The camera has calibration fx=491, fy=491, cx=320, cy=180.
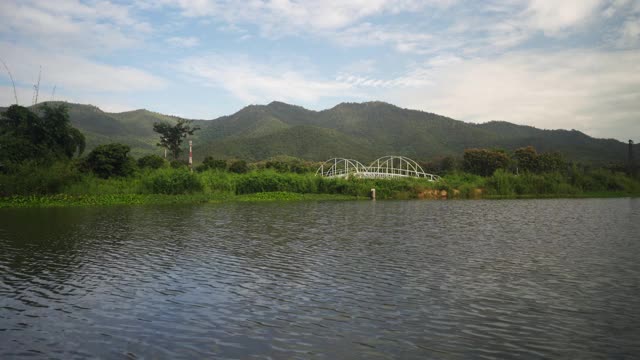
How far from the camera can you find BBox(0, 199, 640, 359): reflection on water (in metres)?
8.75

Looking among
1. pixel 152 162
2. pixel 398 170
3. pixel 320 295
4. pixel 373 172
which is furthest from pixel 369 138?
pixel 320 295

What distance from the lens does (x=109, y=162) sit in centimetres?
5716

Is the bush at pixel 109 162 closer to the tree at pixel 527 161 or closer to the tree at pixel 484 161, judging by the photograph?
the tree at pixel 484 161

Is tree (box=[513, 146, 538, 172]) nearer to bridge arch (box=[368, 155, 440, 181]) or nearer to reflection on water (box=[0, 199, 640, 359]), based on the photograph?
bridge arch (box=[368, 155, 440, 181])

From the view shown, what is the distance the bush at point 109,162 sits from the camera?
5684 cm

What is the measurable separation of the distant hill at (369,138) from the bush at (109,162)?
7571cm

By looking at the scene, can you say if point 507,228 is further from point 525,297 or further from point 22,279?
point 22,279

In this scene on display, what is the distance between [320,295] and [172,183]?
151 ft

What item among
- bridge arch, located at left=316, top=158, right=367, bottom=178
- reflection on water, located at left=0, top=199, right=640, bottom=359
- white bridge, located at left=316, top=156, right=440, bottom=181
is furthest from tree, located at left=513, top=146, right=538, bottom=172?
reflection on water, located at left=0, top=199, right=640, bottom=359

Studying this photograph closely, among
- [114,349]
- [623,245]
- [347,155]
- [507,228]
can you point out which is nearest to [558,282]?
[623,245]

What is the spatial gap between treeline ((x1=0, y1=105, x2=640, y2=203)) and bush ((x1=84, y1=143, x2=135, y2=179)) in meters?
0.10

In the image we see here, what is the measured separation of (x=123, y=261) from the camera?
16.8m

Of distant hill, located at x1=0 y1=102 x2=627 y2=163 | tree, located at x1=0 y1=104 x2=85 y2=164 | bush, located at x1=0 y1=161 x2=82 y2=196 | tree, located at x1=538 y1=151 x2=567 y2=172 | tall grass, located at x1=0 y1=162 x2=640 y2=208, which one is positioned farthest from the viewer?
distant hill, located at x1=0 y1=102 x2=627 y2=163

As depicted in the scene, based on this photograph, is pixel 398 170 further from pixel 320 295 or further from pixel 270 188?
pixel 320 295
